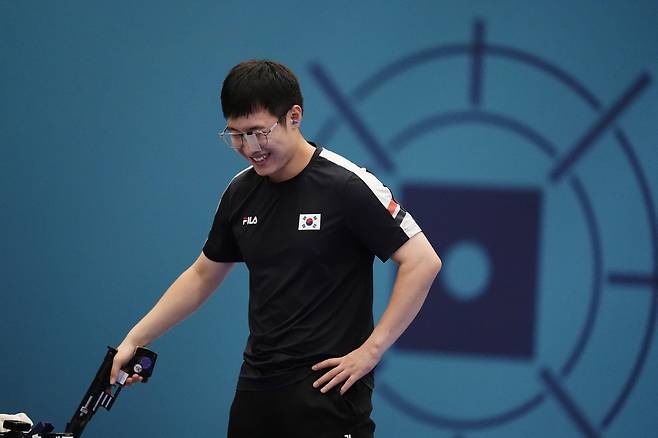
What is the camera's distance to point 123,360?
243 cm

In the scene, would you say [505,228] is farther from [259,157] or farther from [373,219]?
[259,157]

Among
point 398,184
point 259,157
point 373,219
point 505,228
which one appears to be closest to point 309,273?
point 373,219

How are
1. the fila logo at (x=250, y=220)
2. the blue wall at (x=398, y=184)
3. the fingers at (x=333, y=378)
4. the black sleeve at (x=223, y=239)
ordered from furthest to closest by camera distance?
the blue wall at (x=398, y=184), the black sleeve at (x=223, y=239), the fila logo at (x=250, y=220), the fingers at (x=333, y=378)

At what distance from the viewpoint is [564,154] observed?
444 centimetres

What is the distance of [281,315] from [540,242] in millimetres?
2416

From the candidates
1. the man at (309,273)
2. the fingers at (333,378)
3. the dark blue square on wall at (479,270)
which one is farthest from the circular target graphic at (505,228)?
the fingers at (333,378)

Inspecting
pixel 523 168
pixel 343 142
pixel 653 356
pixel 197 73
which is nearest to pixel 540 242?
pixel 523 168

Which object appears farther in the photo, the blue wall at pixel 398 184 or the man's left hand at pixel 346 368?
the blue wall at pixel 398 184

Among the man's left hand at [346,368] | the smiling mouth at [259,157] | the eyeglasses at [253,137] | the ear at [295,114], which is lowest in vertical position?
the man's left hand at [346,368]

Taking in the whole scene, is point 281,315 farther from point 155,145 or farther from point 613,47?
point 613,47

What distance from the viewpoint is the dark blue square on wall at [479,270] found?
4426 millimetres

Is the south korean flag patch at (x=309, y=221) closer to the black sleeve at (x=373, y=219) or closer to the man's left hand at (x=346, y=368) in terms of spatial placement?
the black sleeve at (x=373, y=219)

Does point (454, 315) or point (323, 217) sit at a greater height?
point (323, 217)

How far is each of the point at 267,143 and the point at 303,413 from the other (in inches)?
25.8
